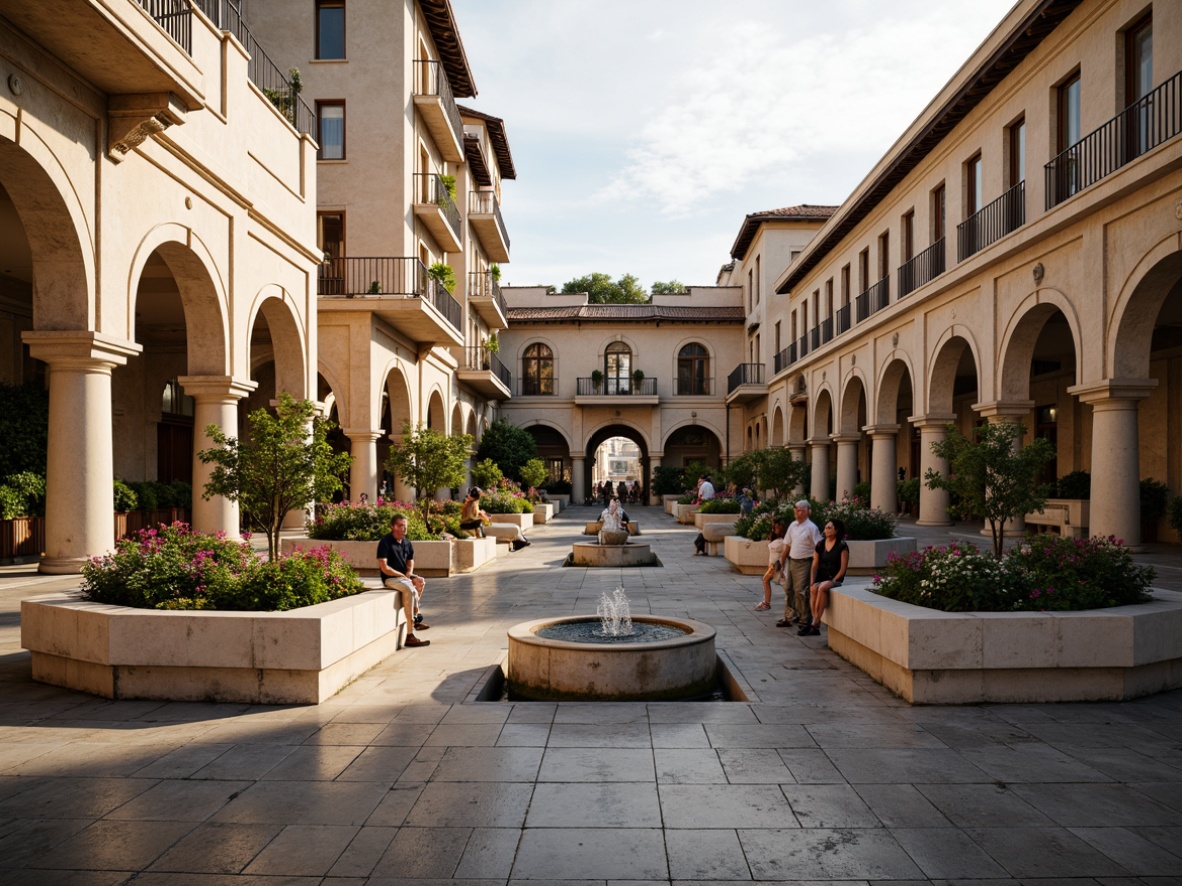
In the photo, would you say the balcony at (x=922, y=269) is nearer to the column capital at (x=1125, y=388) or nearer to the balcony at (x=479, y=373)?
the column capital at (x=1125, y=388)

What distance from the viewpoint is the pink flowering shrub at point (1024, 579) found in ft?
22.7

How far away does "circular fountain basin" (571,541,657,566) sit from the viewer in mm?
16391

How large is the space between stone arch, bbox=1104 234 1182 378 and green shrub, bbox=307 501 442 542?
39.6 ft

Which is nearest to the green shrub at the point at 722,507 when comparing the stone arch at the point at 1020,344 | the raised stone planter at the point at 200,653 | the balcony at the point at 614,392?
the stone arch at the point at 1020,344

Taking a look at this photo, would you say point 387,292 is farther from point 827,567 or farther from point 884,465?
point 827,567

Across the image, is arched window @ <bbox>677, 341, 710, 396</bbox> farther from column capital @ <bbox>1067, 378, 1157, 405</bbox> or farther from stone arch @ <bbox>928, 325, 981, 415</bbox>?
column capital @ <bbox>1067, 378, 1157, 405</bbox>

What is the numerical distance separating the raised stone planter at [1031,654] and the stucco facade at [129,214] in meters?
9.82

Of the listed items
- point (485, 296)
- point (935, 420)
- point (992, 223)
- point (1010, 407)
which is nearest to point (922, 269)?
point (992, 223)

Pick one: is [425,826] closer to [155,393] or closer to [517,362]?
[155,393]

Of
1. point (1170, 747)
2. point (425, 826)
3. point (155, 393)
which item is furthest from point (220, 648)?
point (155, 393)

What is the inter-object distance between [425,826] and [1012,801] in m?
3.19

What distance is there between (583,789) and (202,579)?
423cm

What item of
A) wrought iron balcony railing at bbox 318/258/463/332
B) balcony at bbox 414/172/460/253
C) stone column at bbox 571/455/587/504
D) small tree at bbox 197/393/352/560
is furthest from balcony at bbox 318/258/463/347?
stone column at bbox 571/455/587/504

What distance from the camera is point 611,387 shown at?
150 ft
